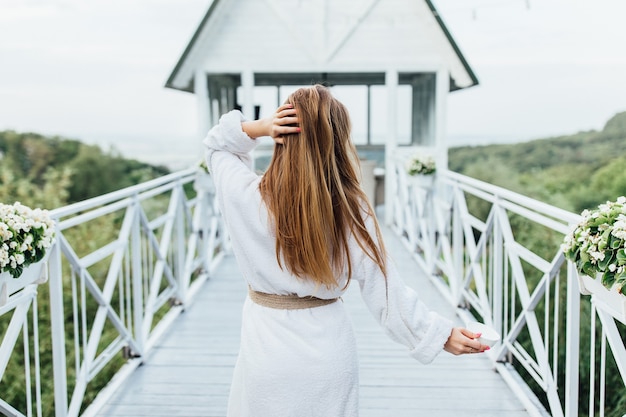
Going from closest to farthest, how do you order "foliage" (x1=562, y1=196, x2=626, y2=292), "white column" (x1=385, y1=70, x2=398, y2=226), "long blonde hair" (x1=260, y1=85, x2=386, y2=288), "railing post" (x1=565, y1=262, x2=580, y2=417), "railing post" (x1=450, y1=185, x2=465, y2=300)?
1. "long blonde hair" (x1=260, y1=85, x2=386, y2=288)
2. "foliage" (x1=562, y1=196, x2=626, y2=292)
3. "railing post" (x1=565, y1=262, x2=580, y2=417)
4. "railing post" (x1=450, y1=185, x2=465, y2=300)
5. "white column" (x1=385, y1=70, x2=398, y2=226)

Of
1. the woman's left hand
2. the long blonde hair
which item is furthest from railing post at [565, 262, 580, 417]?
the long blonde hair

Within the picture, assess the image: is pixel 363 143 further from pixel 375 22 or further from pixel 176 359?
pixel 176 359

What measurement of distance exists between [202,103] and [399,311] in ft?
25.4

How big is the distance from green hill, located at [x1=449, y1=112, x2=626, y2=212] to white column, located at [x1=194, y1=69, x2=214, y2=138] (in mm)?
13940

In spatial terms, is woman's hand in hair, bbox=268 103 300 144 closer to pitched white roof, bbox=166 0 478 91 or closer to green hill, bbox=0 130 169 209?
pitched white roof, bbox=166 0 478 91

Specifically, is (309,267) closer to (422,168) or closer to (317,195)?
(317,195)

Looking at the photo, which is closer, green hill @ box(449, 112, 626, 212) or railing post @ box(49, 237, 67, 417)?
railing post @ box(49, 237, 67, 417)

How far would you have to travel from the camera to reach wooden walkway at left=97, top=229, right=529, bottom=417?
10.9 ft

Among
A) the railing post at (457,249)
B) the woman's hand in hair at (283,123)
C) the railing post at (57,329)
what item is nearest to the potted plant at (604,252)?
the woman's hand in hair at (283,123)

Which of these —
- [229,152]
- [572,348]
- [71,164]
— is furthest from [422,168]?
[71,164]

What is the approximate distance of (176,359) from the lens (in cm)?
409

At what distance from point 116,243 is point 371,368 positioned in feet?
5.21

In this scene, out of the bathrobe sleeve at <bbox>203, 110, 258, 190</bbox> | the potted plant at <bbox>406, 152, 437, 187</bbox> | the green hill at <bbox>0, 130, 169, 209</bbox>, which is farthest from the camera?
the green hill at <bbox>0, 130, 169, 209</bbox>

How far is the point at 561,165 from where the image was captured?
2552 cm
